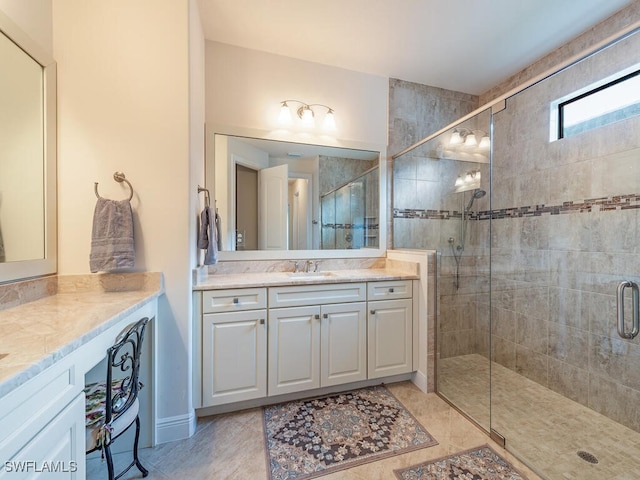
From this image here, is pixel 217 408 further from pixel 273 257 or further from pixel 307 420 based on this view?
pixel 273 257

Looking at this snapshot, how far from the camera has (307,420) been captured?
179cm

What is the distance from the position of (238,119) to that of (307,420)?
7.84 ft

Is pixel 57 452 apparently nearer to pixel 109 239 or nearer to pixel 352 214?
pixel 109 239

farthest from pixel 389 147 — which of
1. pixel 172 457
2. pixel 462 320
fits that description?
pixel 172 457

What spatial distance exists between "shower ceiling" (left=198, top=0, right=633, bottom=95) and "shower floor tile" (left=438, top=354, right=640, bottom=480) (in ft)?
8.81

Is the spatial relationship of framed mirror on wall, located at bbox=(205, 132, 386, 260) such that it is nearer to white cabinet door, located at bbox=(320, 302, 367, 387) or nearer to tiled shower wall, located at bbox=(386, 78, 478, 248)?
tiled shower wall, located at bbox=(386, 78, 478, 248)

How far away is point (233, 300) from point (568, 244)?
259cm

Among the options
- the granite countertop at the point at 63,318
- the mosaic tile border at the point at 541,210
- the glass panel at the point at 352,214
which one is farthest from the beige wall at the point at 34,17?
the mosaic tile border at the point at 541,210

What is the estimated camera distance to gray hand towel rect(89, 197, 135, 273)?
1.47 meters

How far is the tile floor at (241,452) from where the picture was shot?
1385 mm

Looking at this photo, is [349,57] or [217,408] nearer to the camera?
[217,408]

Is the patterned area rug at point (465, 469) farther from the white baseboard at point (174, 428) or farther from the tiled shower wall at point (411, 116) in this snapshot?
the tiled shower wall at point (411, 116)

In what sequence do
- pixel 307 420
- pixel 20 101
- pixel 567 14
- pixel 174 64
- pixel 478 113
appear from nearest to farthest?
pixel 20 101
pixel 174 64
pixel 307 420
pixel 567 14
pixel 478 113

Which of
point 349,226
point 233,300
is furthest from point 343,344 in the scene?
point 349,226
